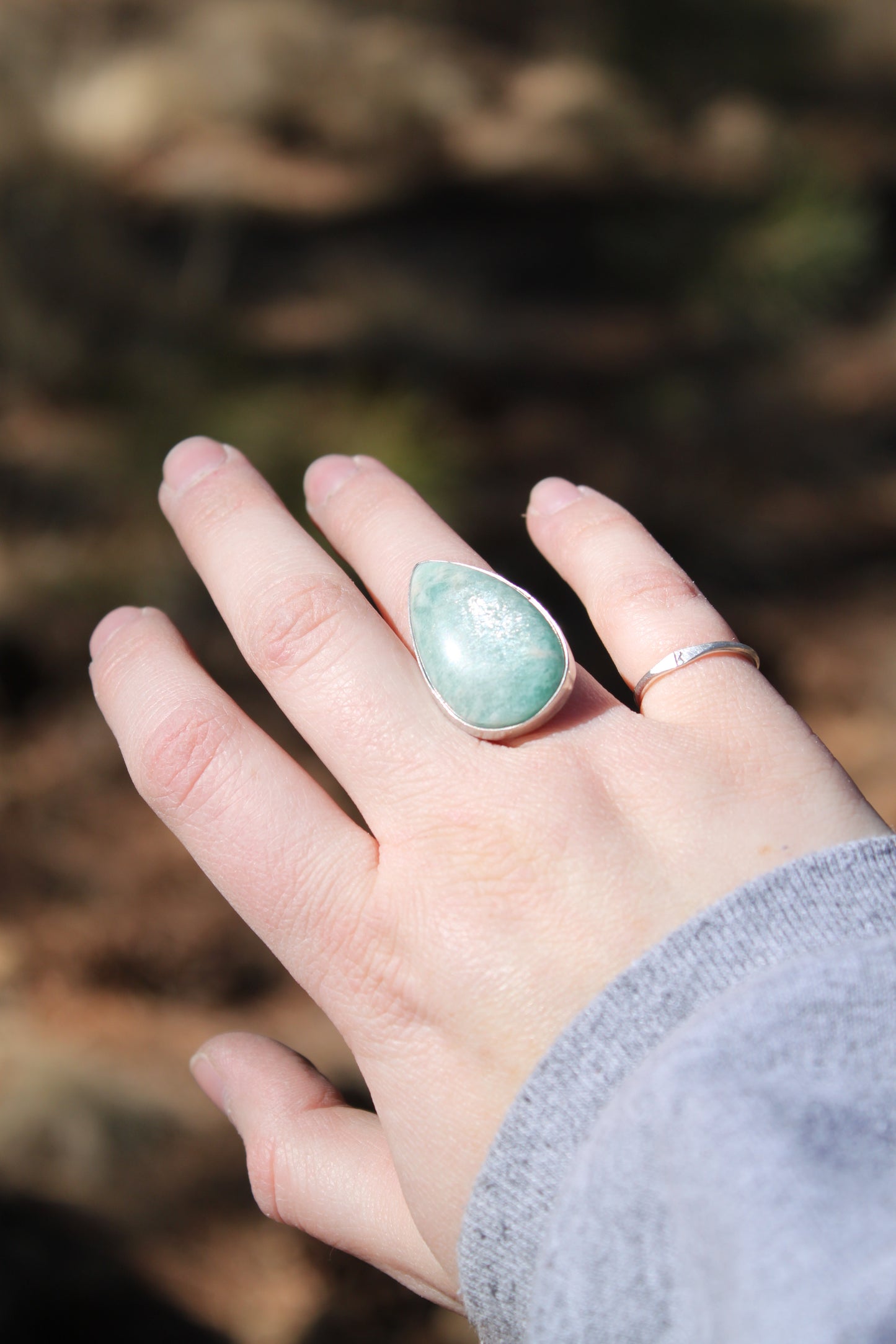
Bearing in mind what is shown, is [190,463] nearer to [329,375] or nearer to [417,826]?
[417,826]

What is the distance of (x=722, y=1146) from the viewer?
0.56m

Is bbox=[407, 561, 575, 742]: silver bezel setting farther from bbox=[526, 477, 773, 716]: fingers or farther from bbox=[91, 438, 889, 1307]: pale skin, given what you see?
bbox=[526, 477, 773, 716]: fingers

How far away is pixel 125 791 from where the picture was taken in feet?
7.28

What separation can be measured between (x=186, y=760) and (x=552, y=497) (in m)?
0.51

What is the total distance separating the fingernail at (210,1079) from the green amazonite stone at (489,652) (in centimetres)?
51

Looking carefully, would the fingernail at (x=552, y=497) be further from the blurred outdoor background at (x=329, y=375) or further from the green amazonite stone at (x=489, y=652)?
the blurred outdoor background at (x=329, y=375)

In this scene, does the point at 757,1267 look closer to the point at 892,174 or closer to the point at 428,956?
the point at 428,956

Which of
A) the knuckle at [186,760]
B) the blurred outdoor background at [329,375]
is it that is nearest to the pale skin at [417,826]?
the knuckle at [186,760]

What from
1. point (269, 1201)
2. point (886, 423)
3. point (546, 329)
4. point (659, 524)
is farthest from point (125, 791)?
point (886, 423)

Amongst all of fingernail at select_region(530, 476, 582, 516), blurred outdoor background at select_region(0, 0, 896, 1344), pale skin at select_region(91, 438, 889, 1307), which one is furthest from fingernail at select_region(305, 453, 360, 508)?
blurred outdoor background at select_region(0, 0, 896, 1344)

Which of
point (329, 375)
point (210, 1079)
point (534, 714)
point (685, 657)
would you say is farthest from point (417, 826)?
point (329, 375)

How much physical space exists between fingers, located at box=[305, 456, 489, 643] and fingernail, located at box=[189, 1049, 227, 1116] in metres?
0.52

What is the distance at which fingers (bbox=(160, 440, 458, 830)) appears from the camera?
33.6 inches

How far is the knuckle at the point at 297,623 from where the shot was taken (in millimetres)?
910
